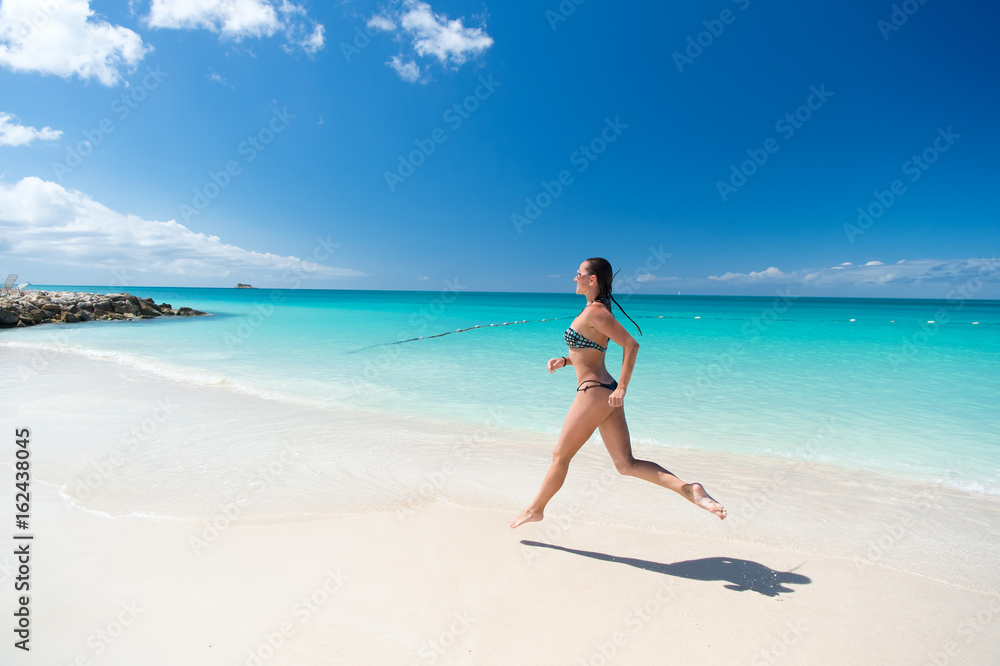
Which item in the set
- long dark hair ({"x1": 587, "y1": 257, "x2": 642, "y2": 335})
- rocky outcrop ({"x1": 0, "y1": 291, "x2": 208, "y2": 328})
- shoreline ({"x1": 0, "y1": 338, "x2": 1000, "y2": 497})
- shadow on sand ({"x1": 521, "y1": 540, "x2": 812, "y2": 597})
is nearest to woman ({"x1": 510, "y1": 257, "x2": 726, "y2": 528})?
long dark hair ({"x1": 587, "y1": 257, "x2": 642, "y2": 335})

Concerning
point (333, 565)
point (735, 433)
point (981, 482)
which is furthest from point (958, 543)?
point (333, 565)

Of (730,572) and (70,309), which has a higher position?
(70,309)

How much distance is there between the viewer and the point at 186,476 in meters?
4.51

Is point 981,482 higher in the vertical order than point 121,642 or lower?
higher

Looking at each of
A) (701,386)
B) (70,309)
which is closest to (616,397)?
(701,386)

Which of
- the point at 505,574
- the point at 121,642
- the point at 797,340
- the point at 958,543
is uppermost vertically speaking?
the point at 797,340

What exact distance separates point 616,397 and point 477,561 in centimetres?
141

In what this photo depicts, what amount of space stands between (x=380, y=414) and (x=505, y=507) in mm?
3876

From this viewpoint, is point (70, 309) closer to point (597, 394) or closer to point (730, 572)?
point (597, 394)

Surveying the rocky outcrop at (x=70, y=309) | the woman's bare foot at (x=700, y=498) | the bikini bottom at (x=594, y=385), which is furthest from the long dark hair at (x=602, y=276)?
the rocky outcrop at (x=70, y=309)

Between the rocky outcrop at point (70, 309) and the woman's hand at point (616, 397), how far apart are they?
28.8 m

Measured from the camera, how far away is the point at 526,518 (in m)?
3.49

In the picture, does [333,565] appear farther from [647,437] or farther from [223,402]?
[223,402]

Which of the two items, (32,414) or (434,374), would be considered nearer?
(32,414)
